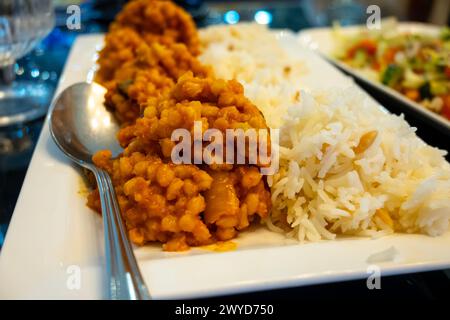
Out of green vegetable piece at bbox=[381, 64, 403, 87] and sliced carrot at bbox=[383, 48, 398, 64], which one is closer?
green vegetable piece at bbox=[381, 64, 403, 87]

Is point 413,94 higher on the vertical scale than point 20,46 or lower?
lower

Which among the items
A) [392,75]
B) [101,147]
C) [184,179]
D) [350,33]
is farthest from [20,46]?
[350,33]

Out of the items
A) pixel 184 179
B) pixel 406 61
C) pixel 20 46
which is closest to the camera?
pixel 184 179

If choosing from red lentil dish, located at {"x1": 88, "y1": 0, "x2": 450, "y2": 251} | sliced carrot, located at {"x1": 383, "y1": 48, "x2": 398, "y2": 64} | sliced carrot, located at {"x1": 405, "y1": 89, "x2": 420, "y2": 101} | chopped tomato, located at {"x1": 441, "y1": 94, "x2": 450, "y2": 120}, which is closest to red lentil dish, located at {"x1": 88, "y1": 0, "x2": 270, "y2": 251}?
red lentil dish, located at {"x1": 88, "y1": 0, "x2": 450, "y2": 251}

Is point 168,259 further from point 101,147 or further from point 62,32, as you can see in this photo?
point 62,32

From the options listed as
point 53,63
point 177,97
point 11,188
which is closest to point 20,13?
point 53,63

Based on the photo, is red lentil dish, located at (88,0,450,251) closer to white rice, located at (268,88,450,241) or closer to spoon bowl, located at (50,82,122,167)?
white rice, located at (268,88,450,241)

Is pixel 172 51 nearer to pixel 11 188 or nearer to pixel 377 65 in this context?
pixel 11 188

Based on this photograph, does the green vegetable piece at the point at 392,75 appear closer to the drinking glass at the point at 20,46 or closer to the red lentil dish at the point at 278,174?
the red lentil dish at the point at 278,174
